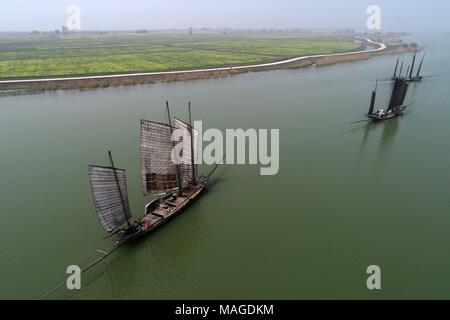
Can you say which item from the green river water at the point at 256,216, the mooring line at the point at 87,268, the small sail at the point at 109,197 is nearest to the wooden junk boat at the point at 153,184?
the small sail at the point at 109,197

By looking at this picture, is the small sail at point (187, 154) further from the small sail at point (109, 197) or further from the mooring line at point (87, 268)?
the mooring line at point (87, 268)

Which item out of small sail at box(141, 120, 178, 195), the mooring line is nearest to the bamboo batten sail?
small sail at box(141, 120, 178, 195)

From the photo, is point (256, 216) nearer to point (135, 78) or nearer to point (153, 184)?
point (153, 184)

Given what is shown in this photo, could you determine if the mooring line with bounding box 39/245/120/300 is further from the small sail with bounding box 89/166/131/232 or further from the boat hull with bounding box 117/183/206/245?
the small sail with bounding box 89/166/131/232

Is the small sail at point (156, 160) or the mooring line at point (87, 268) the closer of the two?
the mooring line at point (87, 268)

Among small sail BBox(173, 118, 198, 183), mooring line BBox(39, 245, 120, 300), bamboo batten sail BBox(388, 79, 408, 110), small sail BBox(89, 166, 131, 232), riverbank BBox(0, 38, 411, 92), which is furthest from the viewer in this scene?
riverbank BBox(0, 38, 411, 92)

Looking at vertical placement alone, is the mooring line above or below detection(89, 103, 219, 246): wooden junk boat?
below

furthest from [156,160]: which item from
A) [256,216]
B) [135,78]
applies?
[135,78]

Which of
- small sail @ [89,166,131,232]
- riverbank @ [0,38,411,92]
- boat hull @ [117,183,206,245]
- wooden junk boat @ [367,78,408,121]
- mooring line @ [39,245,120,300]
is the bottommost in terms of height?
mooring line @ [39,245,120,300]

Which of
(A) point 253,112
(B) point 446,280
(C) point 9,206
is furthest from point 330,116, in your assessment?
(C) point 9,206
